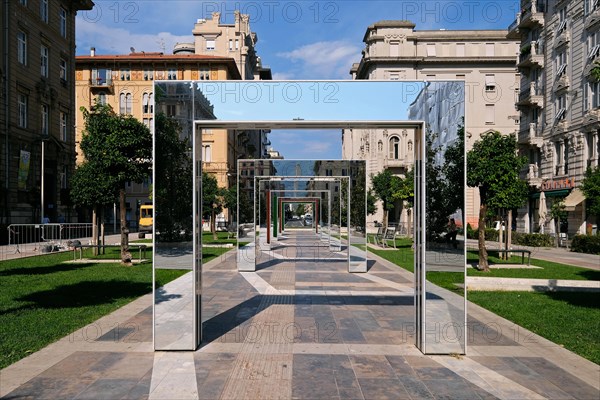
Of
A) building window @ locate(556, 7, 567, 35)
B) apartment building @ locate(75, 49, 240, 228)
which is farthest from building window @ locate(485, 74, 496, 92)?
apartment building @ locate(75, 49, 240, 228)

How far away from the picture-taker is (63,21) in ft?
121

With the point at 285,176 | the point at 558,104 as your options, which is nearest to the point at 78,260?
the point at 285,176

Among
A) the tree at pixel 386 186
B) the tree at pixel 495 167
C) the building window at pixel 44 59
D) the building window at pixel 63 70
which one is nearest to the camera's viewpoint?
the tree at pixel 495 167

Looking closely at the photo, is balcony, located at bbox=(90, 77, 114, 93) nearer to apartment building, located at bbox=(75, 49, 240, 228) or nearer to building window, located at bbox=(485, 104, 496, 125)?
apartment building, located at bbox=(75, 49, 240, 228)

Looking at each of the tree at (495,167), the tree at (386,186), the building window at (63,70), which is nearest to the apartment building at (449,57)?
the tree at (386,186)

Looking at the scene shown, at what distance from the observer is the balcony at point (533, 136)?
3356cm

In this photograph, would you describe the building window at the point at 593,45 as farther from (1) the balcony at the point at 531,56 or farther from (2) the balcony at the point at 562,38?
(1) the balcony at the point at 531,56

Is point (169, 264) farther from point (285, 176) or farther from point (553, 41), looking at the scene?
point (553, 41)

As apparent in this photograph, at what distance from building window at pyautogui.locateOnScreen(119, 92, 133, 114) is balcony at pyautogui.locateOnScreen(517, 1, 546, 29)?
41.6 meters

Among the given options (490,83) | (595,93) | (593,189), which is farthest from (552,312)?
(490,83)

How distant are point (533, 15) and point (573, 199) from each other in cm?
1409

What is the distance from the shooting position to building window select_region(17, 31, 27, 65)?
99.7 feet

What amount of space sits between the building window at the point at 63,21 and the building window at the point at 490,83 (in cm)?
4187

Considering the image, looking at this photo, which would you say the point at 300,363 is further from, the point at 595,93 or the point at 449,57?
the point at 449,57
